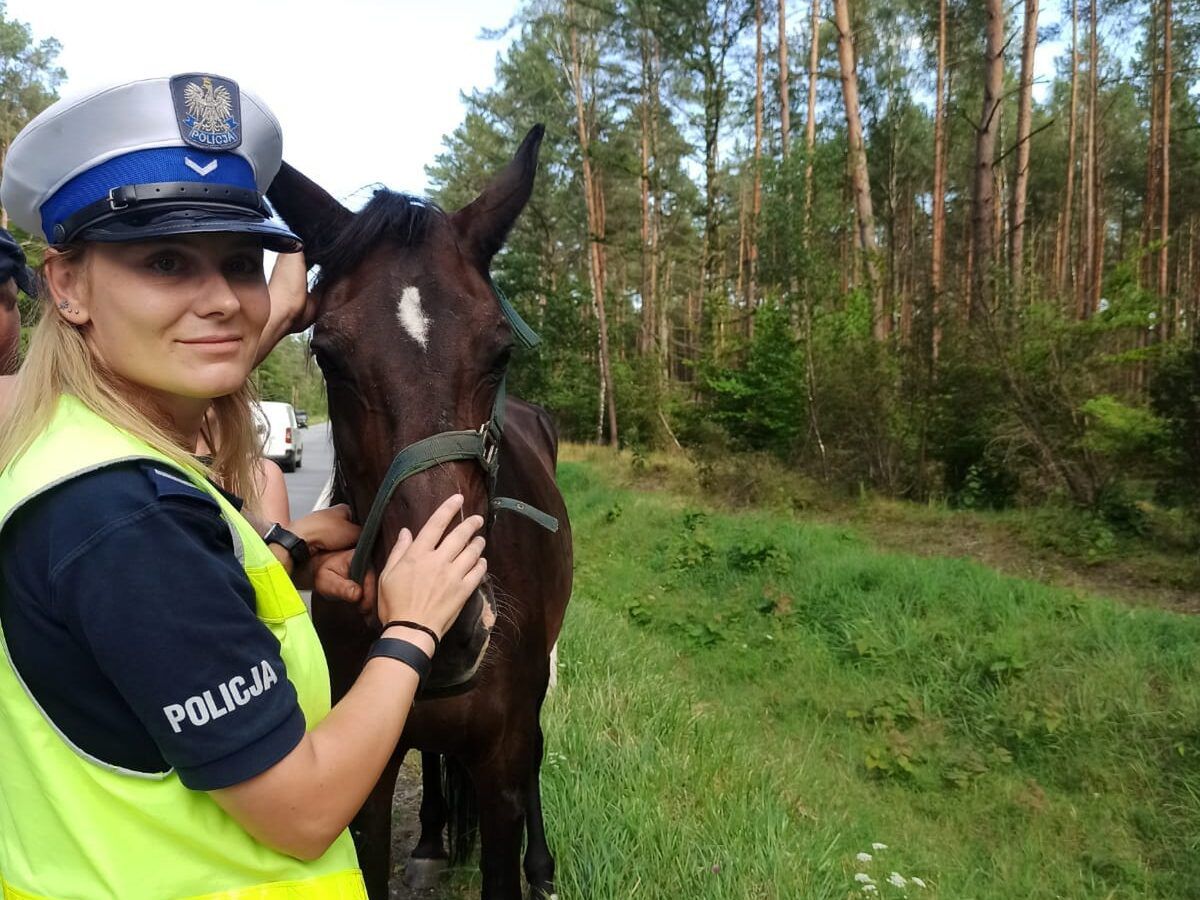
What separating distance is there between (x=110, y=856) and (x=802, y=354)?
1217 centimetres

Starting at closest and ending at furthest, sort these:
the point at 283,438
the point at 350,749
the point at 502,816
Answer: the point at 350,749 < the point at 502,816 < the point at 283,438

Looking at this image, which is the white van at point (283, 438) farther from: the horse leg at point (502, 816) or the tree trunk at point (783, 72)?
the horse leg at point (502, 816)

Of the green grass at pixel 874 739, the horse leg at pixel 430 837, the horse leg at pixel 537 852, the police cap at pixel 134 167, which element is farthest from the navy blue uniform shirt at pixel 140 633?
the horse leg at pixel 430 837

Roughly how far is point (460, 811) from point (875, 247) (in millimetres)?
11646

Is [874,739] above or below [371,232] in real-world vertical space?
below

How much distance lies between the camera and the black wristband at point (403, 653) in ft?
3.43

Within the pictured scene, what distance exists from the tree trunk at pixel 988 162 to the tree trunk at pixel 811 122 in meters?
2.49

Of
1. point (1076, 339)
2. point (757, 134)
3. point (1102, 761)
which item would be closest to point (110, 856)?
point (1102, 761)

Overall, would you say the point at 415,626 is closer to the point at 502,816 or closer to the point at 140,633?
the point at 140,633

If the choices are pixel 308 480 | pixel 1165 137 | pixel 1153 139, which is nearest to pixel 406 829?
pixel 308 480

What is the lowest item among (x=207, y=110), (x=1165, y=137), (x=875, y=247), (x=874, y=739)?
(x=874, y=739)

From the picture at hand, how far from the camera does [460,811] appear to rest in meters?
2.99

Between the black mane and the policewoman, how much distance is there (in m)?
0.71

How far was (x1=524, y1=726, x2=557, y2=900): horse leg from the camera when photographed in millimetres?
2854
